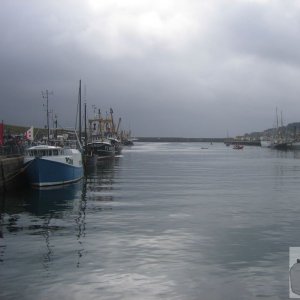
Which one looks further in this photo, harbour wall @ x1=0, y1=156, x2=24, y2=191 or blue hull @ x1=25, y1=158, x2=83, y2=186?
blue hull @ x1=25, y1=158, x2=83, y2=186

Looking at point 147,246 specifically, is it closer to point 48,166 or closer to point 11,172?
point 48,166

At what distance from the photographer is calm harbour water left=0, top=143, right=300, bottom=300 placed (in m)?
15.7

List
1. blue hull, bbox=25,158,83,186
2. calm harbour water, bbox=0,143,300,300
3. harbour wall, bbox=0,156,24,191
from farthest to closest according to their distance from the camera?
blue hull, bbox=25,158,83,186, harbour wall, bbox=0,156,24,191, calm harbour water, bbox=0,143,300,300

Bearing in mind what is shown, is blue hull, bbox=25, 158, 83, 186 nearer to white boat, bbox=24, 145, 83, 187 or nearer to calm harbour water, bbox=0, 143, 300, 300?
white boat, bbox=24, 145, 83, 187

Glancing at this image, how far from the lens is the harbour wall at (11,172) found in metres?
43.8

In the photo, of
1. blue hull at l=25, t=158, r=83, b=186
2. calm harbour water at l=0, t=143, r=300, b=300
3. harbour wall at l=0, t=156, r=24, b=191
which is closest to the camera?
calm harbour water at l=0, t=143, r=300, b=300

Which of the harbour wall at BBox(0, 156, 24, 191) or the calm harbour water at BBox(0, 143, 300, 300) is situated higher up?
the harbour wall at BBox(0, 156, 24, 191)

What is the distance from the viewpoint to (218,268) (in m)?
17.9

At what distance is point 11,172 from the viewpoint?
1822 inches

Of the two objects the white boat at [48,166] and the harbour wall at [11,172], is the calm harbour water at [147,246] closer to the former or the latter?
the harbour wall at [11,172]

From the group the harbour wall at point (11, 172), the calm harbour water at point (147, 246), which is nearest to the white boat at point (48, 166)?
the harbour wall at point (11, 172)

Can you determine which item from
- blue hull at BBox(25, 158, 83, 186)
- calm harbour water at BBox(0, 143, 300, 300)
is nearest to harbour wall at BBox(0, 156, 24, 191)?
blue hull at BBox(25, 158, 83, 186)

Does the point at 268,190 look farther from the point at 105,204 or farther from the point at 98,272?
the point at 98,272

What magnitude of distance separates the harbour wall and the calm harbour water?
4068mm
